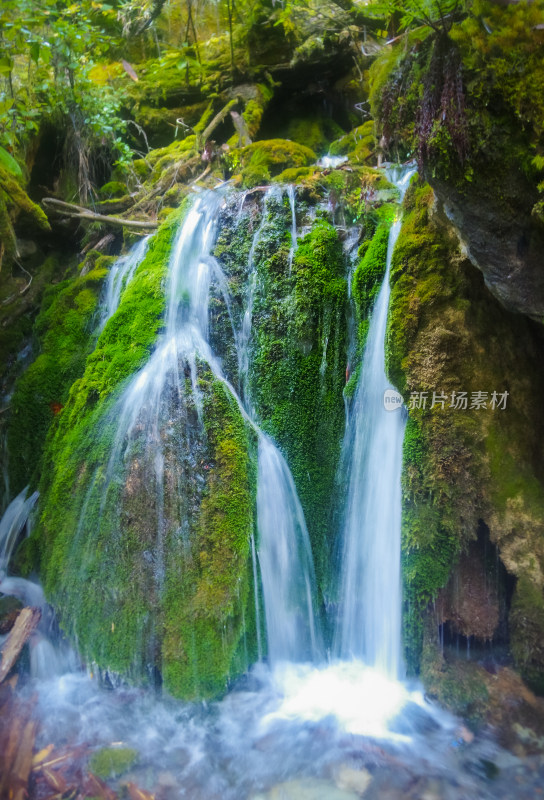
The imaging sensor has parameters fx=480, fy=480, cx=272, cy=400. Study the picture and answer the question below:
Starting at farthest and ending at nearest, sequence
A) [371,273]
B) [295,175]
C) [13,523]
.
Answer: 1. [295,175]
2. [13,523]
3. [371,273]

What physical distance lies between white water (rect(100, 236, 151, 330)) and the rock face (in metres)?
4.31

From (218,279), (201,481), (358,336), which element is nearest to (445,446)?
(358,336)

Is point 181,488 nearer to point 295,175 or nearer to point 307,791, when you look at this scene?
point 307,791

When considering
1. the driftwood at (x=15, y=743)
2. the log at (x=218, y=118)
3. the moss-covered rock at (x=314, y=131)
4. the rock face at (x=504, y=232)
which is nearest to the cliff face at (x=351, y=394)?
the rock face at (x=504, y=232)

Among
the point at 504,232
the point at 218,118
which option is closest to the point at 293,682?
the point at 504,232

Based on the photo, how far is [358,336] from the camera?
468cm

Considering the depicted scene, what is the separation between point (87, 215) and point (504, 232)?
6.29 m

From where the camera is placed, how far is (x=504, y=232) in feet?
10.2

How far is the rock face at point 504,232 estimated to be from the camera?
299cm

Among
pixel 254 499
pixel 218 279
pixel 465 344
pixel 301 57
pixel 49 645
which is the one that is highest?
pixel 301 57

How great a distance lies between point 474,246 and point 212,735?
4007 mm

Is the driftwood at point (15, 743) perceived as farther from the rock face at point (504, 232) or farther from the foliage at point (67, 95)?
the foliage at point (67, 95)

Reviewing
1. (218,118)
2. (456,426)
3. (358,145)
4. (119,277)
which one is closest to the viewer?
(456,426)

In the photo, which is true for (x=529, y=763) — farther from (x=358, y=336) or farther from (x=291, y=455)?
(x=358, y=336)
